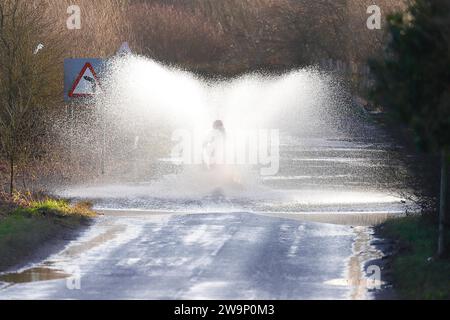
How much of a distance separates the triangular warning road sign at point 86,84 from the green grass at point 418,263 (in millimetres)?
10724

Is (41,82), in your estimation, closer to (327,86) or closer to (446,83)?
(446,83)

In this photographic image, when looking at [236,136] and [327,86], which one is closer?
[236,136]

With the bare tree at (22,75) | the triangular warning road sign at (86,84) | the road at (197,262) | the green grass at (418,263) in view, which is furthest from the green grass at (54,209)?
the triangular warning road sign at (86,84)

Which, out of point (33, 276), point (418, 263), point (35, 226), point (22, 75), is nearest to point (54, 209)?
point (35, 226)

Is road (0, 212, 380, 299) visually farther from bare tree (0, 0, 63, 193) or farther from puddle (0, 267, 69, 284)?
bare tree (0, 0, 63, 193)

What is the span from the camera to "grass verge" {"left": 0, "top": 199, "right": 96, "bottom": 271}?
696 inches

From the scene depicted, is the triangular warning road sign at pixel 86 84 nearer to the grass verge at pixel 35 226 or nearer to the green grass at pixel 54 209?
the grass verge at pixel 35 226

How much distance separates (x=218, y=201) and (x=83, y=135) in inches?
445

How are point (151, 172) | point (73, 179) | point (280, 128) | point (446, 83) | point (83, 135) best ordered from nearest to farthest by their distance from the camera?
point (446, 83), point (73, 179), point (151, 172), point (83, 135), point (280, 128)

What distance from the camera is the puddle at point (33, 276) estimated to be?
1541 centimetres

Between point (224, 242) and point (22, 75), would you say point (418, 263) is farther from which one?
point (22, 75)

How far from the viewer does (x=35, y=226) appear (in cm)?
1969
